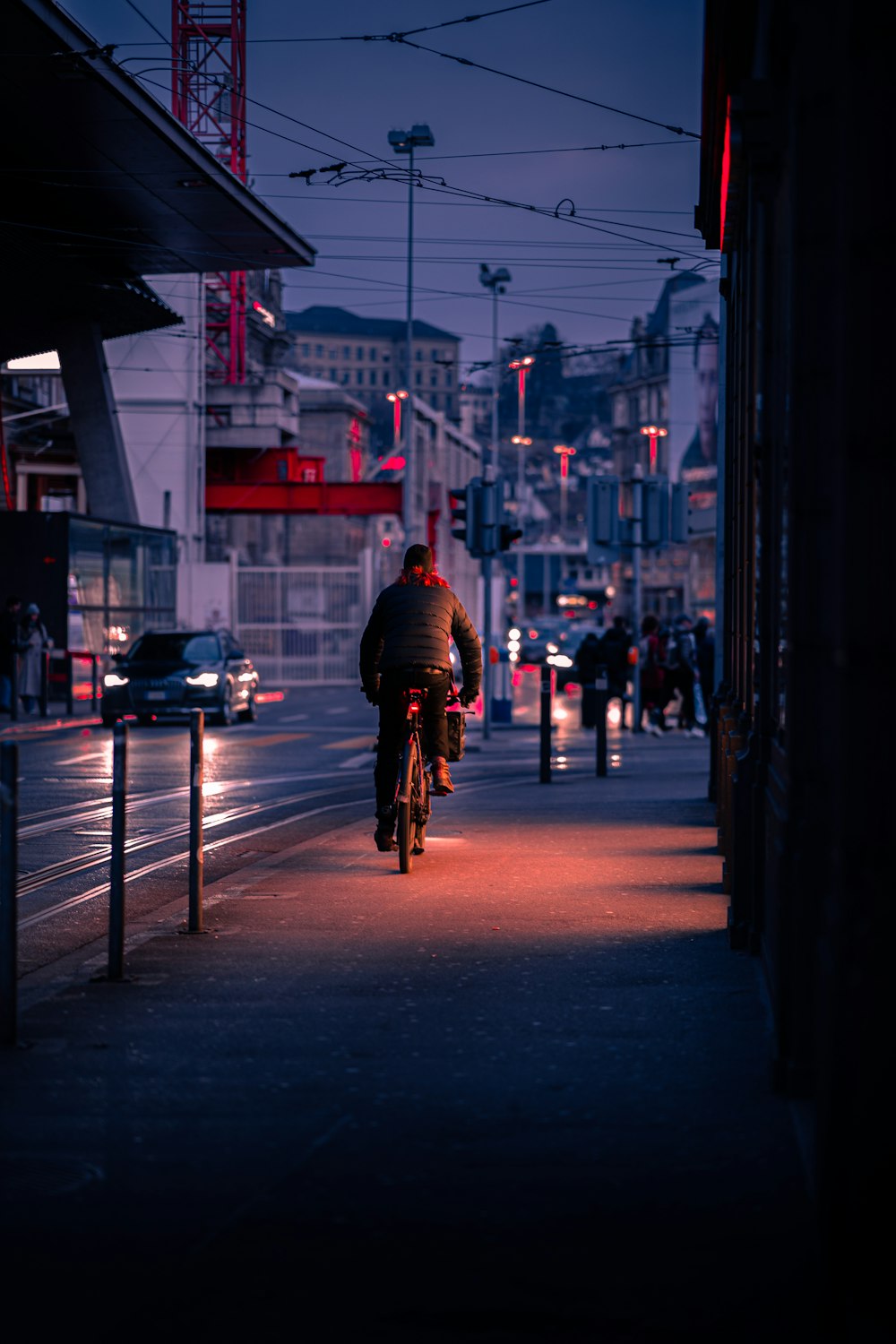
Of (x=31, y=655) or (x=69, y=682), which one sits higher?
(x=31, y=655)

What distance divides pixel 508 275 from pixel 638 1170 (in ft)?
194

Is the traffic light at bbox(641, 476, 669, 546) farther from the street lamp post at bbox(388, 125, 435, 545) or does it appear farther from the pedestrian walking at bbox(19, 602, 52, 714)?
the pedestrian walking at bbox(19, 602, 52, 714)

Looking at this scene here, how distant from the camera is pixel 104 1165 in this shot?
506 centimetres

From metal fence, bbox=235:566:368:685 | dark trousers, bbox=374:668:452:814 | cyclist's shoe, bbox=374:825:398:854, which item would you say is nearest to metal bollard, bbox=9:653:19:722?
cyclist's shoe, bbox=374:825:398:854

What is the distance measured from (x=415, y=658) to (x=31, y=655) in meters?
22.9

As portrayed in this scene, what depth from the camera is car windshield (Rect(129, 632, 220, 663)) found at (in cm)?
3081

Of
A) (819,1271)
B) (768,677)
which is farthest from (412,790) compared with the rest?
(819,1271)

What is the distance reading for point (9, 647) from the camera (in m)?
31.2

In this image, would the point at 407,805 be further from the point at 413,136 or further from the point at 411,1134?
the point at 413,136

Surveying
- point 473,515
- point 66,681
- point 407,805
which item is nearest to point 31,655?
point 66,681

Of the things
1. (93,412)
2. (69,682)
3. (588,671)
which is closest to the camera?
(588,671)

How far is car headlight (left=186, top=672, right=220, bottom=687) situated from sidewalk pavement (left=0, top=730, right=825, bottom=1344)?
65.6 ft

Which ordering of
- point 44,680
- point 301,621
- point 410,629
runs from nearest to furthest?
point 410,629
point 44,680
point 301,621

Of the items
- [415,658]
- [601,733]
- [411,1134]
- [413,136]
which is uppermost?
[413,136]
